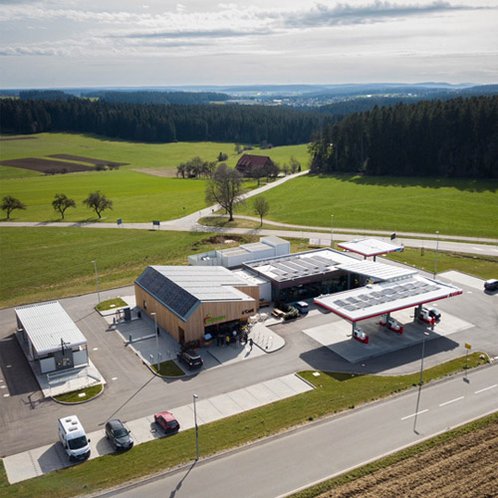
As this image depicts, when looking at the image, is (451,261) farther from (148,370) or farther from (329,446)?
(148,370)

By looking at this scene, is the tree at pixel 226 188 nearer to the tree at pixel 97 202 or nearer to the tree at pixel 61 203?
the tree at pixel 97 202

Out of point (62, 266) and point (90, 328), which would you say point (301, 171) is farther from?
point (90, 328)

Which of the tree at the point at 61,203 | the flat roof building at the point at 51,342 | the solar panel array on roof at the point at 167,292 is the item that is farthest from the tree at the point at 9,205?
the flat roof building at the point at 51,342

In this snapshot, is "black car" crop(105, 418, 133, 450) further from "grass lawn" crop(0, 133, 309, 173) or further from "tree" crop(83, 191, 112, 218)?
"grass lawn" crop(0, 133, 309, 173)

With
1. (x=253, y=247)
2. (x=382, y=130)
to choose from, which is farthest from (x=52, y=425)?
(x=382, y=130)

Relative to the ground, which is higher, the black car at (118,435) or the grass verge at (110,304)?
the black car at (118,435)

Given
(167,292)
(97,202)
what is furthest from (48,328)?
(97,202)

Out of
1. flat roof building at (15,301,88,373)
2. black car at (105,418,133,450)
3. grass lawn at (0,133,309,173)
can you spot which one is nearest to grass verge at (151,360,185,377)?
flat roof building at (15,301,88,373)
